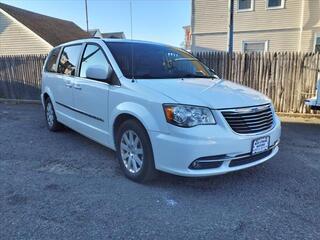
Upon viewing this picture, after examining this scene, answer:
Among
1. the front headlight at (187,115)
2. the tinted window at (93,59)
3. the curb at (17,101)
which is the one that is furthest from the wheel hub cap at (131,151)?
the curb at (17,101)

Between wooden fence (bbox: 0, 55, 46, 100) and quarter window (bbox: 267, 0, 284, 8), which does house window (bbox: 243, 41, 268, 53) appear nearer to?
quarter window (bbox: 267, 0, 284, 8)

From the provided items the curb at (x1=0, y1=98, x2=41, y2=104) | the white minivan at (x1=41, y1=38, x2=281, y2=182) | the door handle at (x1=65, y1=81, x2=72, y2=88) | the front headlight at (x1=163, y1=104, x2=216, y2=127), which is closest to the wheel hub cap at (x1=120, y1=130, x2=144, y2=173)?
the white minivan at (x1=41, y1=38, x2=281, y2=182)

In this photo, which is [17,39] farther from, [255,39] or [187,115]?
[187,115]

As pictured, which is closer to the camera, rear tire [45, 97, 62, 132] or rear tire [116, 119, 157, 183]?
rear tire [116, 119, 157, 183]

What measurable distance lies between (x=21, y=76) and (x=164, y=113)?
11002 mm

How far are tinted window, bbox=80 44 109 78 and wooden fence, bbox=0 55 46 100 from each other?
306 inches

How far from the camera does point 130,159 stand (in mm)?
3848

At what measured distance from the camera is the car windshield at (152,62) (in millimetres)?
4086

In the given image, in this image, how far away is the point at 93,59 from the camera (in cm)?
460

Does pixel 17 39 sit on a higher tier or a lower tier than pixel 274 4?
lower

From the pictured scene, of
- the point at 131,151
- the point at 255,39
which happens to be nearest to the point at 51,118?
the point at 131,151

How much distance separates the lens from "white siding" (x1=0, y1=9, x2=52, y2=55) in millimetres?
19422

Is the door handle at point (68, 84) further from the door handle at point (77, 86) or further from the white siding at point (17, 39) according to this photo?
the white siding at point (17, 39)

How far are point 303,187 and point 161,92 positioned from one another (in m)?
2.10
